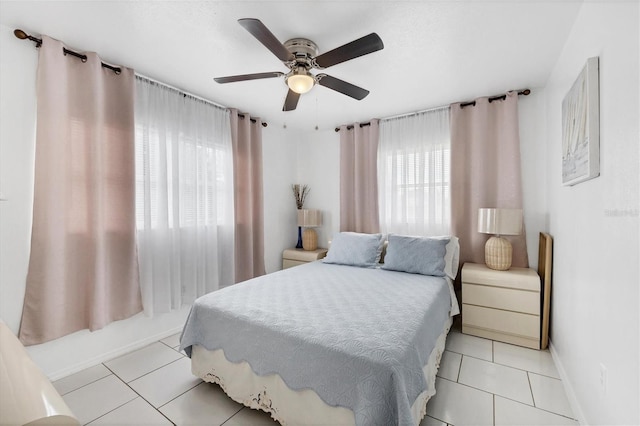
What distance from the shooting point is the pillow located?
10.8 feet

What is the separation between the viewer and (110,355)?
246cm

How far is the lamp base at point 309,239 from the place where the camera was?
422cm

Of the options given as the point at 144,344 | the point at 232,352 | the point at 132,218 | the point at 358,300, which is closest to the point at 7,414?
the point at 232,352

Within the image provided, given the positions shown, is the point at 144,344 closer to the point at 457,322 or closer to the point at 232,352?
the point at 232,352

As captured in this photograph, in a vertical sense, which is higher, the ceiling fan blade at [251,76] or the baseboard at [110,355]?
the ceiling fan blade at [251,76]

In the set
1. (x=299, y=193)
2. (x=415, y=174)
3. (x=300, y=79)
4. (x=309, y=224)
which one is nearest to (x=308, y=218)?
(x=309, y=224)

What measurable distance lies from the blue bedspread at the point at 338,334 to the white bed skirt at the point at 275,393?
0.21 ft

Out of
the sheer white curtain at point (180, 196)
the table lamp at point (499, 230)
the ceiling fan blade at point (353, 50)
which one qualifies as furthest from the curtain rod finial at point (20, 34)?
the table lamp at point (499, 230)

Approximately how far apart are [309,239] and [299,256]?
307 mm

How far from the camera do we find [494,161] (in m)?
3.15

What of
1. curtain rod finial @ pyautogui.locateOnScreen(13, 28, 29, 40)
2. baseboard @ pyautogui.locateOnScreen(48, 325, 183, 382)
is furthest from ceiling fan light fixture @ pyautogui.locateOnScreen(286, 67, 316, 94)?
baseboard @ pyautogui.locateOnScreen(48, 325, 183, 382)

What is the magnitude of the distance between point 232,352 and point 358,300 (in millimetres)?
921

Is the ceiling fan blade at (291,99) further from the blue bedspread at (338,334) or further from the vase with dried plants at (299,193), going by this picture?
the vase with dried plants at (299,193)

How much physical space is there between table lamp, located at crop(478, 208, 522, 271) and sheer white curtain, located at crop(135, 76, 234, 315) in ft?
9.20
